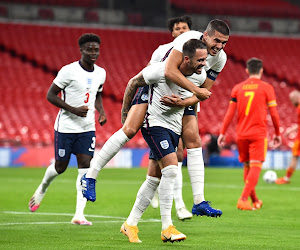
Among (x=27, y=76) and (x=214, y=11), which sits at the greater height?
(x=214, y=11)

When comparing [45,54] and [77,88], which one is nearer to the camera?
[77,88]

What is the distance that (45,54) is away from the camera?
2948cm

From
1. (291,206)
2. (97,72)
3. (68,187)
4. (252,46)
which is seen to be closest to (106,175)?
(68,187)

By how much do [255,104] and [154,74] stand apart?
4.31 meters

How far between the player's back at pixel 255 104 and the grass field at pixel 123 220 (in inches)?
46.8

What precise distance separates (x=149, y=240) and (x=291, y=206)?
4719mm

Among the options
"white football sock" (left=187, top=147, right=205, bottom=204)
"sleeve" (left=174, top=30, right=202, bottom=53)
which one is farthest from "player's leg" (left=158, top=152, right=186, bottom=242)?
"sleeve" (left=174, top=30, right=202, bottom=53)

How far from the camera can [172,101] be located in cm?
648

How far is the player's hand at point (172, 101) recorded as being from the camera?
646cm

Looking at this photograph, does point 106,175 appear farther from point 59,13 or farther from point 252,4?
point 252,4

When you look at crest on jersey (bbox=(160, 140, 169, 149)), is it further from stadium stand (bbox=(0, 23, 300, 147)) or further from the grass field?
stadium stand (bbox=(0, 23, 300, 147))

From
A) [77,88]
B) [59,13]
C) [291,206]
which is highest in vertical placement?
[59,13]

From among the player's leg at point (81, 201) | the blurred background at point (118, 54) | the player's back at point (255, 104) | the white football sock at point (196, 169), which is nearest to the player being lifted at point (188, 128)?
the white football sock at point (196, 169)

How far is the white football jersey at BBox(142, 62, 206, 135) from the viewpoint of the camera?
21.4ft
